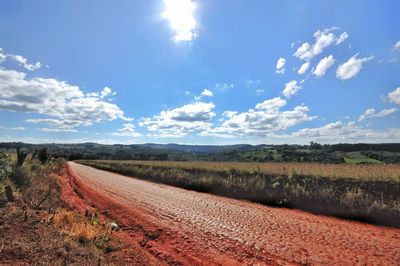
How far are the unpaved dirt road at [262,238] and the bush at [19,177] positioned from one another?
5202 mm

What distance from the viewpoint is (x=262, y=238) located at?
9.01 metres

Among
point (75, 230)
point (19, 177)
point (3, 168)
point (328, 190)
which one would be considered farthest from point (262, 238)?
point (19, 177)

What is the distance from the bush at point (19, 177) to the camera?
13.9 m

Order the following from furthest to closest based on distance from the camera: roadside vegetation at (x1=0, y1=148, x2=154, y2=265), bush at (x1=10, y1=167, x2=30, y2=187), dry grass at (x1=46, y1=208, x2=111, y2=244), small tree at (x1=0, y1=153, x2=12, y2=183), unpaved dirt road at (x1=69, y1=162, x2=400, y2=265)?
bush at (x1=10, y1=167, x2=30, y2=187) < small tree at (x1=0, y1=153, x2=12, y2=183) < dry grass at (x1=46, y1=208, x2=111, y2=244) < unpaved dirt road at (x1=69, y1=162, x2=400, y2=265) < roadside vegetation at (x1=0, y1=148, x2=154, y2=265)

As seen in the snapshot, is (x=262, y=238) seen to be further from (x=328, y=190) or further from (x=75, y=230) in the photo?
(x=328, y=190)

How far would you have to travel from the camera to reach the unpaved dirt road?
747 cm

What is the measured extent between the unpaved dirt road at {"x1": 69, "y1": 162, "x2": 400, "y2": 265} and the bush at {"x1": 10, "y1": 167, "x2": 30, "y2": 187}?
205 inches

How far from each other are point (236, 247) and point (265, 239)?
1.09 metres

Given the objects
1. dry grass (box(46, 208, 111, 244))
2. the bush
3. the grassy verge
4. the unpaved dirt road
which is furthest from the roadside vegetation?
the grassy verge

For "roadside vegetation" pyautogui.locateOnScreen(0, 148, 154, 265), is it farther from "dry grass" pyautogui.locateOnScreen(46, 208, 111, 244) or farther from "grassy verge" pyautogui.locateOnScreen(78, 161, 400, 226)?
"grassy verge" pyautogui.locateOnScreen(78, 161, 400, 226)

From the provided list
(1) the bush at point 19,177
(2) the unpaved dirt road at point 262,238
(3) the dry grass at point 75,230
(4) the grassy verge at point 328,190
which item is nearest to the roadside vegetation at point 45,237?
(3) the dry grass at point 75,230

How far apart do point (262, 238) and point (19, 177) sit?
36.8 feet

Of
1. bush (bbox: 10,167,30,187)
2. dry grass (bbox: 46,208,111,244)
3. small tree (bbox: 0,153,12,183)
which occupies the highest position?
small tree (bbox: 0,153,12,183)

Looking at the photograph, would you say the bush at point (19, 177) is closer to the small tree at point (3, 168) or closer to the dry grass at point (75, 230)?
the small tree at point (3, 168)
